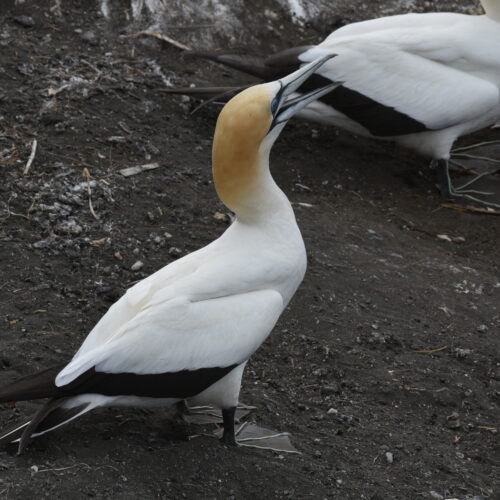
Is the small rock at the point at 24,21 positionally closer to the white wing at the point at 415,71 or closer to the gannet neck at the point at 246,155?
the white wing at the point at 415,71

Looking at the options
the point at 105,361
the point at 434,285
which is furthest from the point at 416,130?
the point at 105,361

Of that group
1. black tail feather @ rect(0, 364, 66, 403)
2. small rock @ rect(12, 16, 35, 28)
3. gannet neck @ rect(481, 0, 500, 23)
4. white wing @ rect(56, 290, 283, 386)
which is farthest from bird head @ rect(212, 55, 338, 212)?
small rock @ rect(12, 16, 35, 28)

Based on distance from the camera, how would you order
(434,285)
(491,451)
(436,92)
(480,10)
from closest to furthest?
(491,451), (434,285), (436,92), (480,10)

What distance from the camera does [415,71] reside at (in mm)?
6684

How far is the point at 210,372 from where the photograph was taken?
3.78 metres

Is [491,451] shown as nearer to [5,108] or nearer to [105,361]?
[105,361]

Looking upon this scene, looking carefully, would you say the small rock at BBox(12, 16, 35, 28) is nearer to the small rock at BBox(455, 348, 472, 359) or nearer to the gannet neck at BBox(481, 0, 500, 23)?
the gannet neck at BBox(481, 0, 500, 23)

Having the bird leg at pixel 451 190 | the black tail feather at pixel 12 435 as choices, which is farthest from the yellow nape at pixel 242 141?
the bird leg at pixel 451 190

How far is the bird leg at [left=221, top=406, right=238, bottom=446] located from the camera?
157 inches

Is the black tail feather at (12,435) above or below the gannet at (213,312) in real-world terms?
below

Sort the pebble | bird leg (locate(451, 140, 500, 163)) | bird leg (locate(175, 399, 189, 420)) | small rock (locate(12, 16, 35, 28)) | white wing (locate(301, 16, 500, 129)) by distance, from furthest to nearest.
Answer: bird leg (locate(451, 140, 500, 163)) < small rock (locate(12, 16, 35, 28)) < white wing (locate(301, 16, 500, 129)) < the pebble < bird leg (locate(175, 399, 189, 420))

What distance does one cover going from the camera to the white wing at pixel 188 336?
3646mm

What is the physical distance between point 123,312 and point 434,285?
2.23m

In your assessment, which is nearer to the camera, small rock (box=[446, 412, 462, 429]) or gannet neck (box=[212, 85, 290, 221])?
gannet neck (box=[212, 85, 290, 221])
